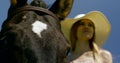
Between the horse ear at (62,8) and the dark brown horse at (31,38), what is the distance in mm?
186

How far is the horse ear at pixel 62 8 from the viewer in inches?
178

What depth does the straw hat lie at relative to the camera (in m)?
5.38

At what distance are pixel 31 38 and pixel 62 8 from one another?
835 millimetres

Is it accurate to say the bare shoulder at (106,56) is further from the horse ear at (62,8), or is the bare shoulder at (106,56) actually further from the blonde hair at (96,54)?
the horse ear at (62,8)

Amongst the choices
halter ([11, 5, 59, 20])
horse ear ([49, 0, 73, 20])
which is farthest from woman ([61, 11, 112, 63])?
halter ([11, 5, 59, 20])

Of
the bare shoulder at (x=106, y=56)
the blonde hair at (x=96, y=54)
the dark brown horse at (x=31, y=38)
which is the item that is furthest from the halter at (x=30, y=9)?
the bare shoulder at (x=106, y=56)

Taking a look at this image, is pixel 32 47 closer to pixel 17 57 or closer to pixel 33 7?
pixel 17 57

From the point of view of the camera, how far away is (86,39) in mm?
5352

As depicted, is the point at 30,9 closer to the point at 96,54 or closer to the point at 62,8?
the point at 62,8

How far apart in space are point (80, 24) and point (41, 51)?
163 cm

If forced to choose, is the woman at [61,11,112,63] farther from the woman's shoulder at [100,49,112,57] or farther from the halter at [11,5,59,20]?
the halter at [11,5,59,20]

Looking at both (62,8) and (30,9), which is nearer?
(30,9)

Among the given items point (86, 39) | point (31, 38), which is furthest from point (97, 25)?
point (31, 38)

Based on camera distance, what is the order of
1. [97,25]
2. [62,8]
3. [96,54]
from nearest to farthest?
[62,8]
[96,54]
[97,25]
